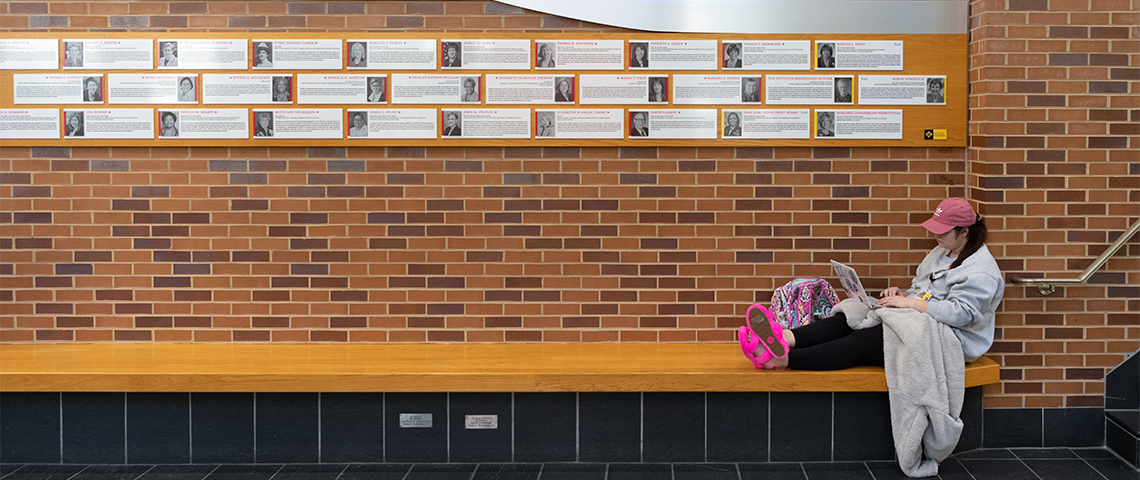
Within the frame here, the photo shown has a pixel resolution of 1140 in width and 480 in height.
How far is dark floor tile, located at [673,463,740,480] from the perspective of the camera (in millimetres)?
4430

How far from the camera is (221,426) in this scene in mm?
4613

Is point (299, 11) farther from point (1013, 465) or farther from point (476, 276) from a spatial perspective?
point (1013, 465)

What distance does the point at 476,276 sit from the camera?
5.15m

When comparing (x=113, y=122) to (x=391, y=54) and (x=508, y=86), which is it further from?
(x=508, y=86)

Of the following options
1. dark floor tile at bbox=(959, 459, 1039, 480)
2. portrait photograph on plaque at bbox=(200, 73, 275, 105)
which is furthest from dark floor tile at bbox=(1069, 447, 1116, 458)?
portrait photograph on plaque at bbox=(200, 73, 275, 105)

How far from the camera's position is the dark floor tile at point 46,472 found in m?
4.45

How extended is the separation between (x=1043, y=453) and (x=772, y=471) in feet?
4.80

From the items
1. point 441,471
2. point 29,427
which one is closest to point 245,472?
point 441,471

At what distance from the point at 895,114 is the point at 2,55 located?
15.6 ft

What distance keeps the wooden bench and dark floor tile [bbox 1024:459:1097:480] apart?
0.45 meters

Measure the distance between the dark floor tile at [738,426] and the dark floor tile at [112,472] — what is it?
2758 mm

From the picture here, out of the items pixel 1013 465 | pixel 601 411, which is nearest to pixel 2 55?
pixel 601 411

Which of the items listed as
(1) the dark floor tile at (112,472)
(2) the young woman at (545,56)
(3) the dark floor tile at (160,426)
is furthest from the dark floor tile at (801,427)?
(1) the dark floor tile at (112,472)

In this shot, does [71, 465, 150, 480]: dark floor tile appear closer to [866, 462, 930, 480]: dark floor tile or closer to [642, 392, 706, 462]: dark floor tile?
[642, 392, 706, 462]: dark floor tile
